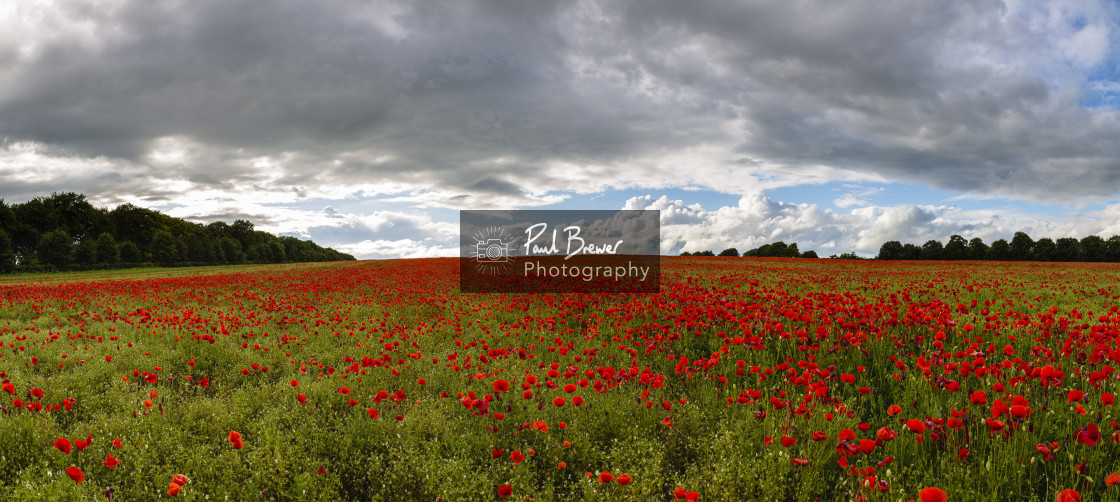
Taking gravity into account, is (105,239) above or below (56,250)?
above

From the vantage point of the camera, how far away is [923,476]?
12.1ft

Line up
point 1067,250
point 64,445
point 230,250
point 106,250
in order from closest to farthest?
point 64,445
point 1067,250
point 106,250
point 230,250

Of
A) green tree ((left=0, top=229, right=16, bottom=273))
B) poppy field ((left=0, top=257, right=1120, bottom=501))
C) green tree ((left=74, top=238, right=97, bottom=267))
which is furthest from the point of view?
green tree ((left=74, top=238, right=97, bottom=267))

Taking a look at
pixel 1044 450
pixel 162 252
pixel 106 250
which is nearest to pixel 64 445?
pixel 1044 450

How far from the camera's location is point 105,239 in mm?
A: 57188

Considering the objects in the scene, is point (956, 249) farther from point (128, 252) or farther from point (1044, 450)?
point (128, 252)

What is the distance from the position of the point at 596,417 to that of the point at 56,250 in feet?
236

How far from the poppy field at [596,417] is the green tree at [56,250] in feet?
204

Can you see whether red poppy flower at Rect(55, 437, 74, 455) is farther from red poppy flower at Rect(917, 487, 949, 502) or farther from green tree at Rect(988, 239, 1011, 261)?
green tree at Rect(988, 239, 1011, 261)

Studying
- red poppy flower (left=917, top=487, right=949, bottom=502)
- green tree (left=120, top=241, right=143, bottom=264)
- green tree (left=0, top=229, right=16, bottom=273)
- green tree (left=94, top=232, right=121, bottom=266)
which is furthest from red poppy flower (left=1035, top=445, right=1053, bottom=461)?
green tree (left=120, top=241, right=143, bottom=264)

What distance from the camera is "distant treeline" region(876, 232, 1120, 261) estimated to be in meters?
52.9

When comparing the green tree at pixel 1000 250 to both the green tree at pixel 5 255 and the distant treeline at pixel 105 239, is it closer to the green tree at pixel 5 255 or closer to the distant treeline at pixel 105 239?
the distant treeline at pixel 105 239

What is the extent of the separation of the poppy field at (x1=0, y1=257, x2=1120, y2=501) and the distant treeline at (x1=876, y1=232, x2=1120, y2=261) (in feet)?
179

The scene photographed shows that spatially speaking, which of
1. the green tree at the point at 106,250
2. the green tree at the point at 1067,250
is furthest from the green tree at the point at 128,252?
the green tree at the point at 1067,250
